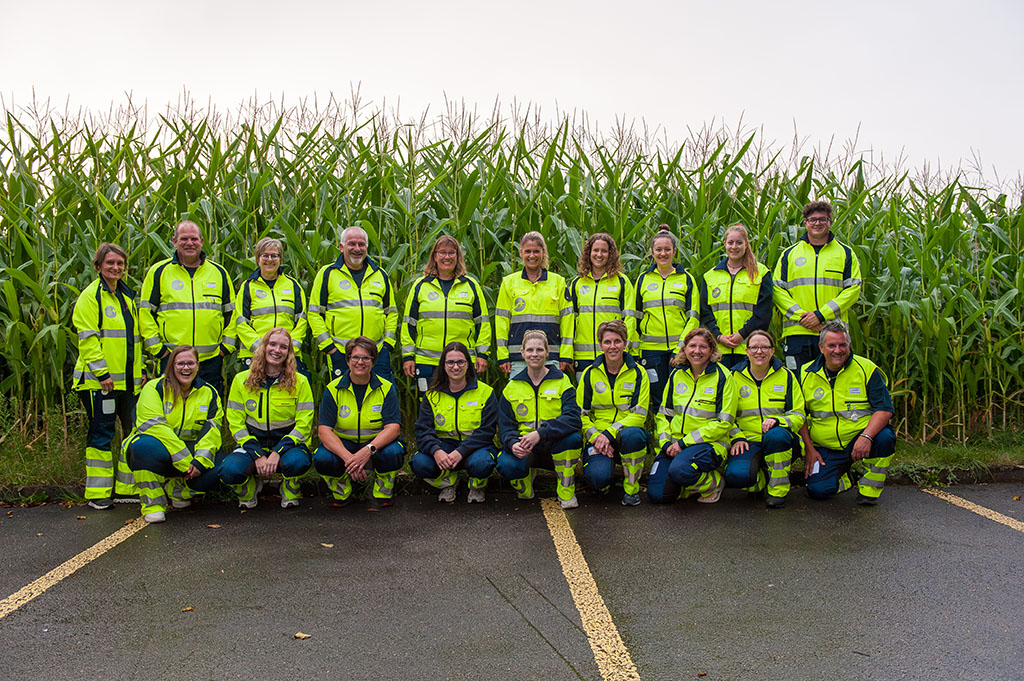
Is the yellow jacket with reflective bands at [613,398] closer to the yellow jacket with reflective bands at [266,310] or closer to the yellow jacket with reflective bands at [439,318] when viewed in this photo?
the yellow jacket with reflective bands at [439,318]

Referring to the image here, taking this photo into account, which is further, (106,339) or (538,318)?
(538,318)

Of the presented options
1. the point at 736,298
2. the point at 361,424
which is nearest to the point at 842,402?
the point at 736,298

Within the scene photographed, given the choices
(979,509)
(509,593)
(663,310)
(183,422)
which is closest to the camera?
(509,593)

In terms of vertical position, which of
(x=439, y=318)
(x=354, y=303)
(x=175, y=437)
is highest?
(x=354, y=303)

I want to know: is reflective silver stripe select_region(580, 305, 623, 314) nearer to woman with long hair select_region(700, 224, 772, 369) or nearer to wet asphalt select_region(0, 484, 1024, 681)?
woman with long hair select_region(700, 224, 772, 369)

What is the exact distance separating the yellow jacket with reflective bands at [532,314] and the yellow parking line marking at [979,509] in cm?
279

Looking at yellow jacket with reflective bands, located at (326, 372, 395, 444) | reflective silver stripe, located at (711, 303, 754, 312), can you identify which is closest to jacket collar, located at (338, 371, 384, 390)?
yellow jacket with reflective bands, located at (326, 372, 395, 444)

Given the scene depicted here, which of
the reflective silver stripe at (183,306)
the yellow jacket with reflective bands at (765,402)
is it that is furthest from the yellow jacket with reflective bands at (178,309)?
the yellow jacket with reflective bands at (765,402)

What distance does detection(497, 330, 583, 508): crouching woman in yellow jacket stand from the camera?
5488 millimetres

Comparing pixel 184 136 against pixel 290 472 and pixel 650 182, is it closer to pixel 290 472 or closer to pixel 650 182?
pixel 290 472

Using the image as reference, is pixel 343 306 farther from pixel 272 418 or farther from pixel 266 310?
pixel 272 418

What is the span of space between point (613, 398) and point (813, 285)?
1853 millimetres

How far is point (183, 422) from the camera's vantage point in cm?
548

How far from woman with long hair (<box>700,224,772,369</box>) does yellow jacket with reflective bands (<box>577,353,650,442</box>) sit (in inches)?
29.5
